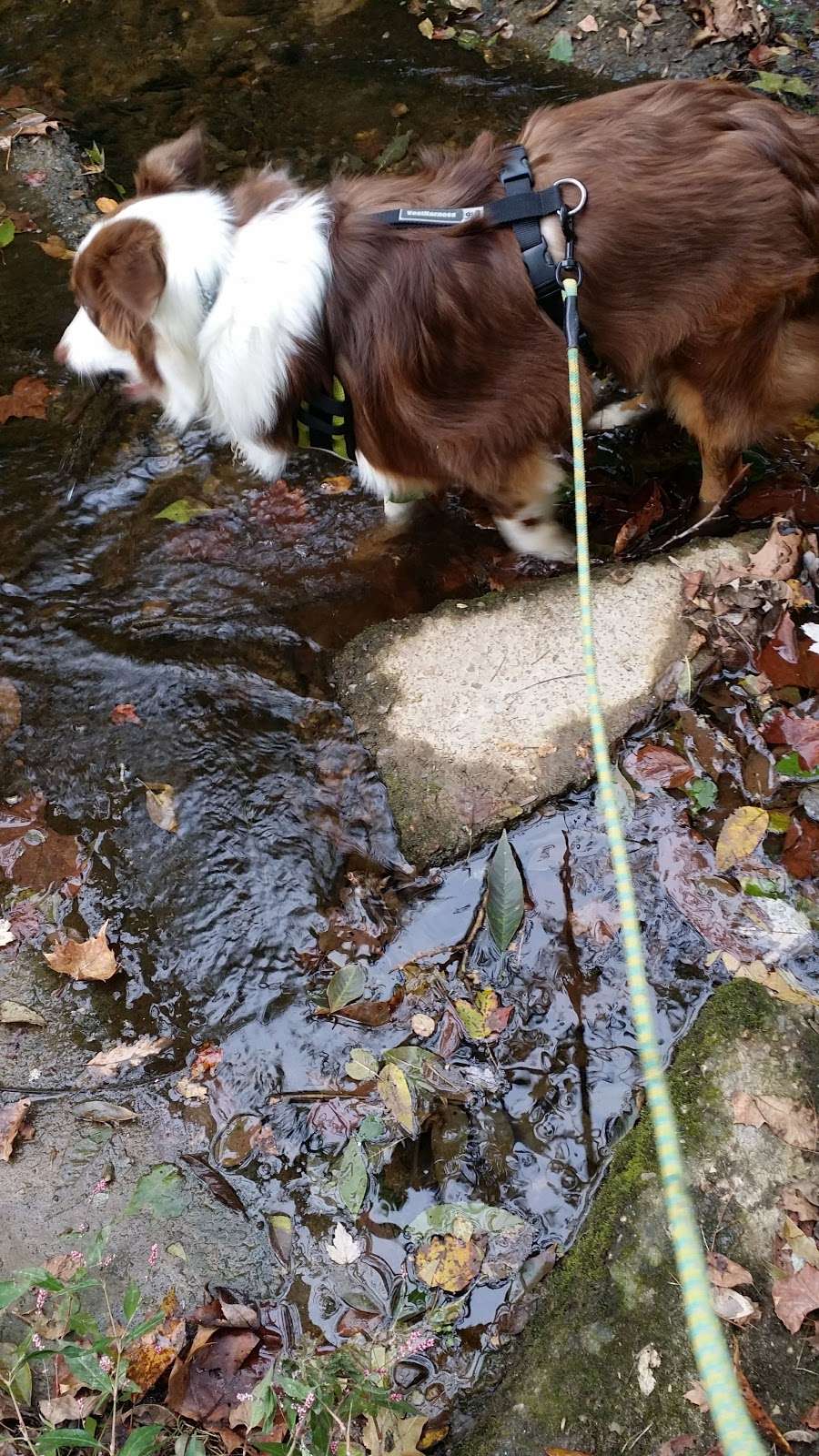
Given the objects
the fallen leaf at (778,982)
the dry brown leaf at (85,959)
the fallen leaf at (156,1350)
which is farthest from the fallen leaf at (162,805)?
the fallen leaf at (778,982)

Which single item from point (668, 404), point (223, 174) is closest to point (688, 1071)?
point (668, 404)

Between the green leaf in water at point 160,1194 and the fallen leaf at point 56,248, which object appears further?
the fallen leaf at point 56,248

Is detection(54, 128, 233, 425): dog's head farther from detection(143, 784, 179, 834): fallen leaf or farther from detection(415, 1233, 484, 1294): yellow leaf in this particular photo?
detection(415, 1233, 484, 1294): yellow leaf

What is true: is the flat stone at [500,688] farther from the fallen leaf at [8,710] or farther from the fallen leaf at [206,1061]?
the fallen leaf at [8,710]

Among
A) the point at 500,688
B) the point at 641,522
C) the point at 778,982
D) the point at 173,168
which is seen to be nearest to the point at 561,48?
the point at 173,168

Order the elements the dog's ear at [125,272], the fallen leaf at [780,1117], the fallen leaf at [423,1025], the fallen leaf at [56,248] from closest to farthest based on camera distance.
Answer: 1. the fallen leaf at [780,1117]
2. the fallen leaf at [423,1025]
3. the dog's ear at [125,272]
4. the fallen leaf at [56,248]

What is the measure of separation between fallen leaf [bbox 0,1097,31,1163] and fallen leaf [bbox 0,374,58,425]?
3.07m

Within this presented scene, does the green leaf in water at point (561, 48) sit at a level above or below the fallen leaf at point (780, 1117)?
above

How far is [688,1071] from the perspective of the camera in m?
2.39

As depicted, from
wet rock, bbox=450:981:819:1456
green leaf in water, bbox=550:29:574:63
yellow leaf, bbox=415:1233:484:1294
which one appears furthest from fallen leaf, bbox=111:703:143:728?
green leaf in water, bbox=550:29:574:63

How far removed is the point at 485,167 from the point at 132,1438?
3427 millimetres

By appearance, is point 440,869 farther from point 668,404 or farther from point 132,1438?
point 668,404

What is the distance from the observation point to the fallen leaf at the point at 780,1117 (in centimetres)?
224

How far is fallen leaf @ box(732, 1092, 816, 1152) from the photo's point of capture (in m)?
2.24
